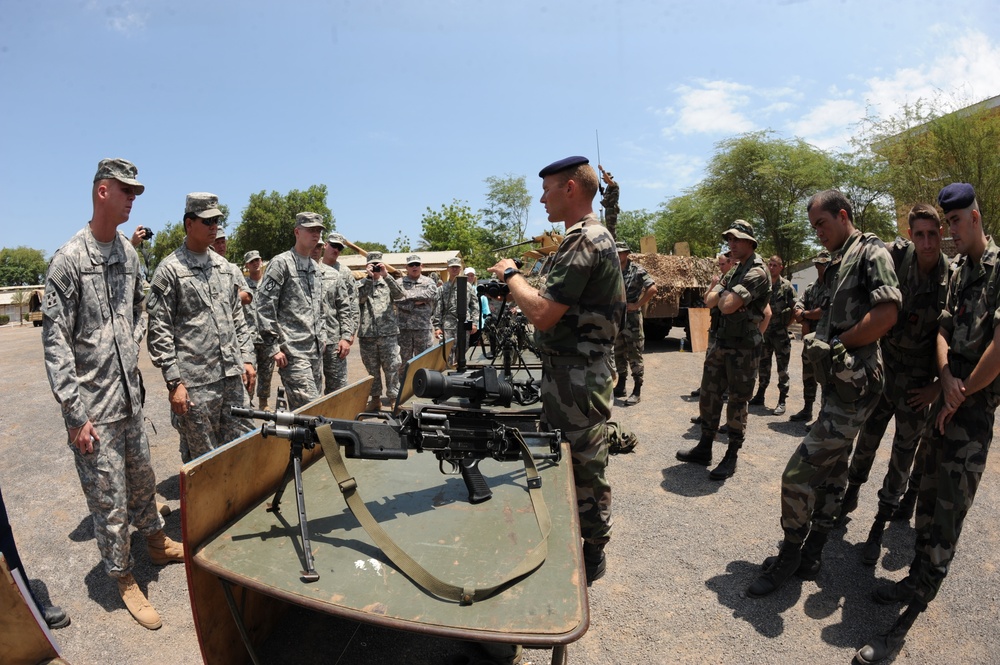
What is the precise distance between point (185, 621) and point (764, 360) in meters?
7.07

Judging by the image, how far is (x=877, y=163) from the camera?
2164 cm

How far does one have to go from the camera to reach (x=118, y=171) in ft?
10.2

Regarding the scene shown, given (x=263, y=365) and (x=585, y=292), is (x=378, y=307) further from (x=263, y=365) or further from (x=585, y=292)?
(x=585, y=292)

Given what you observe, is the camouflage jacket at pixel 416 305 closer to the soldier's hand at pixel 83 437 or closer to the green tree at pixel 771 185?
the soldier's hand at pixel 83 437

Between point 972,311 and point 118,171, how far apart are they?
15.3 ft

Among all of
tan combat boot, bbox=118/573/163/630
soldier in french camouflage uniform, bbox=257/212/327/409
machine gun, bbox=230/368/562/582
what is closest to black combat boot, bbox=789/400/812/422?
machine gun, bbox=230/368/562/582

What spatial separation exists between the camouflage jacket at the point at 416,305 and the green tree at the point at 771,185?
22.2 m

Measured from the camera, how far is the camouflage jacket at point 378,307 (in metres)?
7.27

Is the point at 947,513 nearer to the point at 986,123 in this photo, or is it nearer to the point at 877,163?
the point at 986,123

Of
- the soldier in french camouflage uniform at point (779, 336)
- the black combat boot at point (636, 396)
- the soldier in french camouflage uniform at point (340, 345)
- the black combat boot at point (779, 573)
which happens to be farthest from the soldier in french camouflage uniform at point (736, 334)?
the soldier in french camouflage uniform at point (340, 345)

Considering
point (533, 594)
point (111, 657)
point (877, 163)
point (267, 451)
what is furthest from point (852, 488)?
point (877, 163)

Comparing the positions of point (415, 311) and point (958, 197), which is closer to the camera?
point (958, 197)

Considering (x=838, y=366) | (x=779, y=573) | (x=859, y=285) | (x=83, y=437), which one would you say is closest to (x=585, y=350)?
(x=838, y=366)

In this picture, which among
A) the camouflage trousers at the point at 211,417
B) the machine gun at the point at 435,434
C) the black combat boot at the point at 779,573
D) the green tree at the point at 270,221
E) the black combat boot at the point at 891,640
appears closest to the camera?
the machine gun at the point at 435,434
